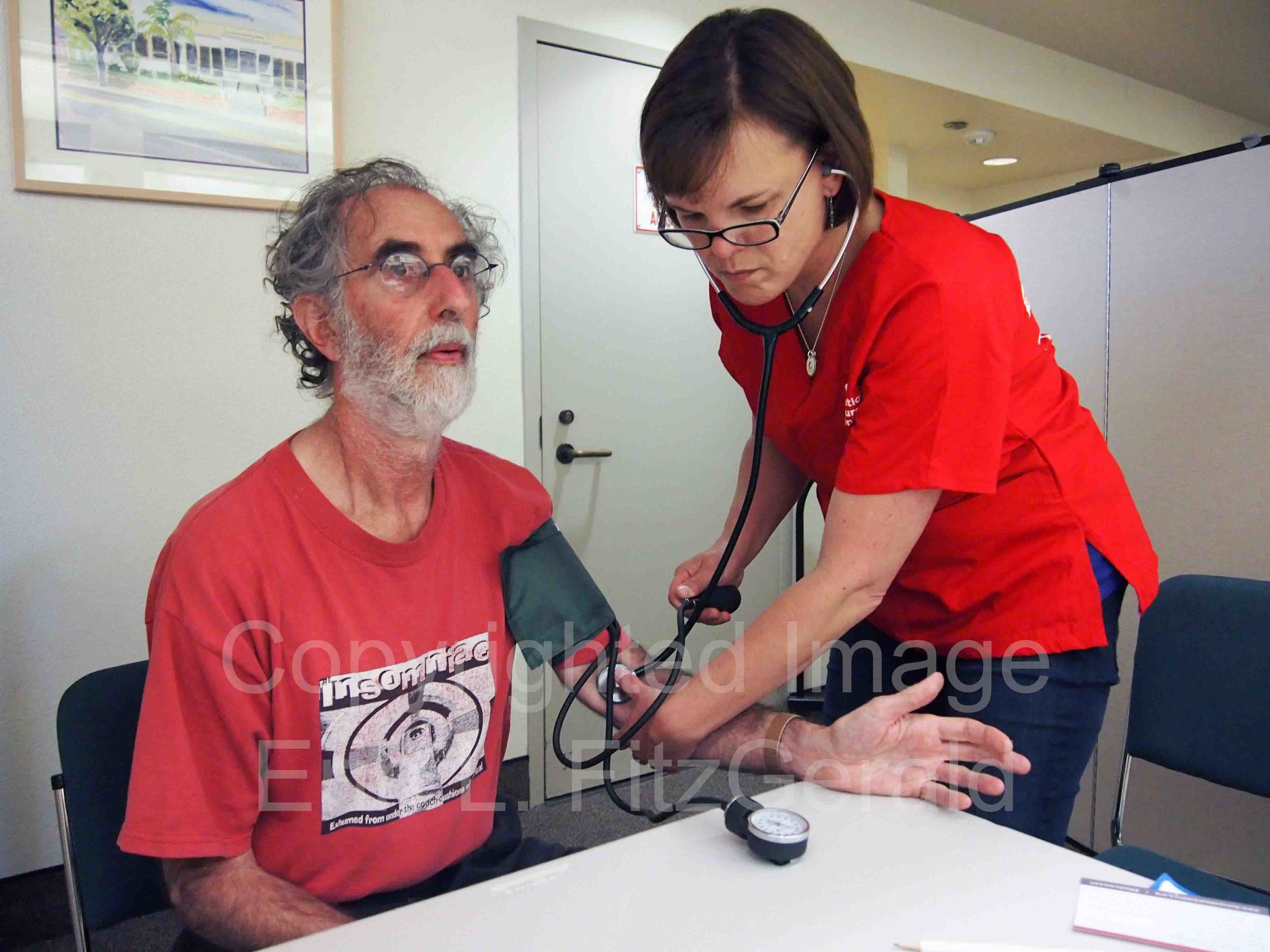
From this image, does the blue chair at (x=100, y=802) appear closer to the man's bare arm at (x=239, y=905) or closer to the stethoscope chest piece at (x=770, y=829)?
the man's bare arm at (x=239, y=905)

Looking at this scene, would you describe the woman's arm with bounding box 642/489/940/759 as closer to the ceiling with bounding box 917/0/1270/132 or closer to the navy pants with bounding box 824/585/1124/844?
the navy pants with bounding box 824/585/1124/844

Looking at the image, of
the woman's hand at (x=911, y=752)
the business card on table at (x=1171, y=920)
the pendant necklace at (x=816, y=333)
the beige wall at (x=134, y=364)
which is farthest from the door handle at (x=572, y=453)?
the business card on table at (x=1171, y=920)

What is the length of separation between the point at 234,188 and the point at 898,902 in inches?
80.4

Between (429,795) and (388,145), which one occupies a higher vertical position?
(388,145)

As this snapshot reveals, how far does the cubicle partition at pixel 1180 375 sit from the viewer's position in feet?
6.06

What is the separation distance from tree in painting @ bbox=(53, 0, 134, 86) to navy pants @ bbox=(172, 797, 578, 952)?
177 cm

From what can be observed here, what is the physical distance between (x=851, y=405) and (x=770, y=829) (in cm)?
49

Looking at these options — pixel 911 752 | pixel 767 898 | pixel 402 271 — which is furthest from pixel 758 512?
pixel 767 898

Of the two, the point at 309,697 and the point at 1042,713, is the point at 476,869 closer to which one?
the point at 309,697

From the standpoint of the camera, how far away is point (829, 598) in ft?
3.24

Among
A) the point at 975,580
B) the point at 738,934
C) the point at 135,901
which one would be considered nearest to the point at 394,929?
the point at 738,934

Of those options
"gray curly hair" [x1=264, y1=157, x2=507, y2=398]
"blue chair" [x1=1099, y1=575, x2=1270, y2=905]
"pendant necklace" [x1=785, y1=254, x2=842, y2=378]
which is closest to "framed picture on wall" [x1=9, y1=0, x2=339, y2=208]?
"gray curly hair" [x1=264, y1=157, x2=507, y2=398]

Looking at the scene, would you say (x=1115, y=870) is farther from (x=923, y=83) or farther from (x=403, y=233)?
(x=923, y=83)

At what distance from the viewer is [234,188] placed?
6.71ft
